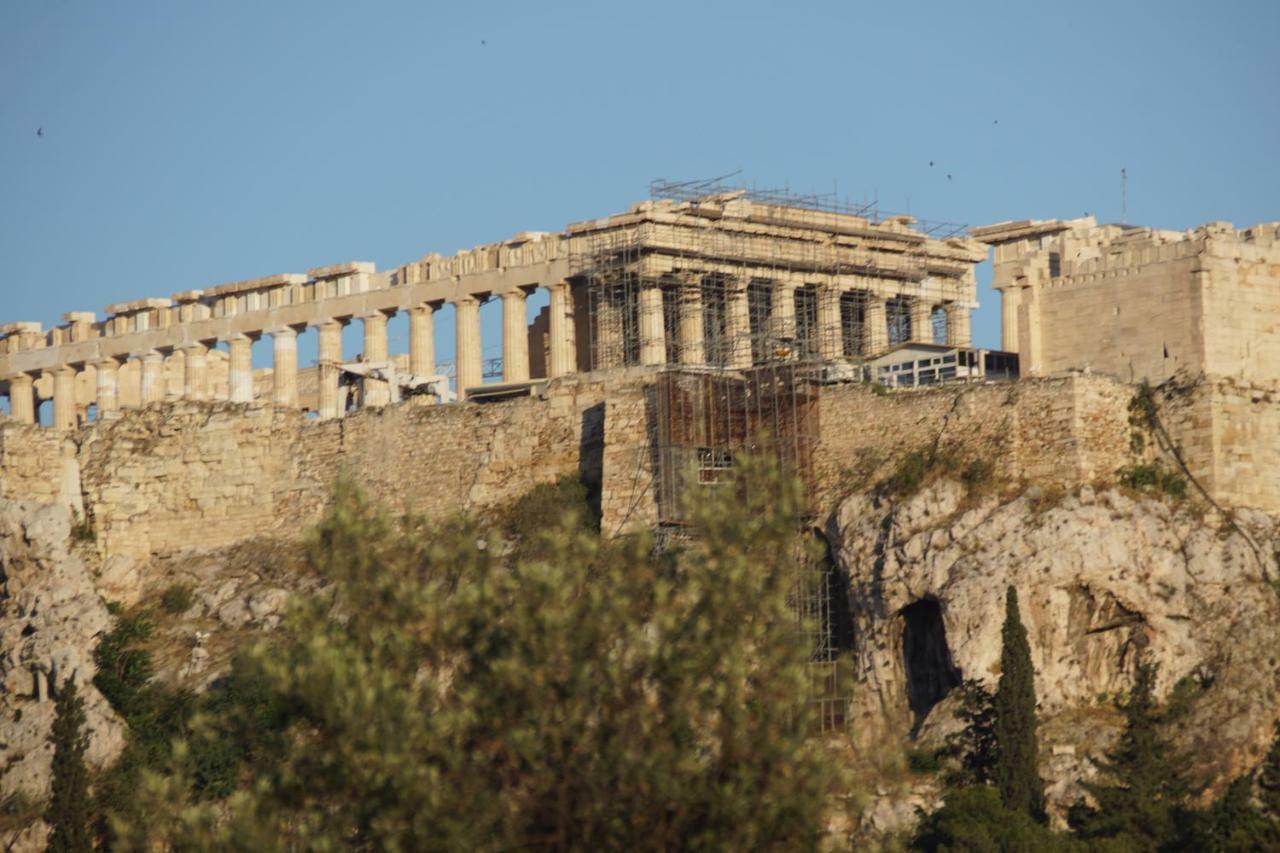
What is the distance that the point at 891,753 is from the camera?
5262cm

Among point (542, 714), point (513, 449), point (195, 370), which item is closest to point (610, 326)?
point (513, 449)

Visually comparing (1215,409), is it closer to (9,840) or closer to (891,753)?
(891,753)

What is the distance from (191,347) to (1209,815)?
41048mm

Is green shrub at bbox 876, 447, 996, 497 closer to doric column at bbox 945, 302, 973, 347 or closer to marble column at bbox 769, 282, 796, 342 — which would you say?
marble column at bbox 769, 282, 796, 342

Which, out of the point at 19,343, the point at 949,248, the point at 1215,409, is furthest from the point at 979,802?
the point at 19,343

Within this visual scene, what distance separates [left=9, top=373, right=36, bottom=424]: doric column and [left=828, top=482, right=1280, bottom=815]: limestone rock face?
3807 centimetres

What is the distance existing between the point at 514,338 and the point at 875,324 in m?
8.72

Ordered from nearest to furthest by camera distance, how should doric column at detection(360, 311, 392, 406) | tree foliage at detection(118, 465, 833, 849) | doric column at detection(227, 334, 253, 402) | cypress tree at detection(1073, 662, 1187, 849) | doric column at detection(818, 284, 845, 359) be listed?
tree foliage at detection(118, 465, 833, 849), cypress tree at detection(1073, 662, 1187, 849), doric column at detection(818, 284, 845, 359), doric column at detection(360, 311, 392, 406), doric column at detection(227, 334, 253, 402)

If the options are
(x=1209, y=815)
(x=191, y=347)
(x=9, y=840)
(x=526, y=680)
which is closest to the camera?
(x=526, y=680)

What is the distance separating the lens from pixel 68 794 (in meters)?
54.0

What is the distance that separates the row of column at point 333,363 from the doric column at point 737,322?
13.2 ft

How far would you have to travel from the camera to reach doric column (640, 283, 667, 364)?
6731 cm

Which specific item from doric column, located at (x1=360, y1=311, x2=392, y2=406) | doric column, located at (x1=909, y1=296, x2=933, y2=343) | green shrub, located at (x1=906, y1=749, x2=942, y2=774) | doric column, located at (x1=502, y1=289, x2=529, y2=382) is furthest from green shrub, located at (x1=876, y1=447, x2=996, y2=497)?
doric column, located at (x1=360, y1=311, x2=392, y2=406)

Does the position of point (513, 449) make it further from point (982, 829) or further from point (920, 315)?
point (982, 829)
